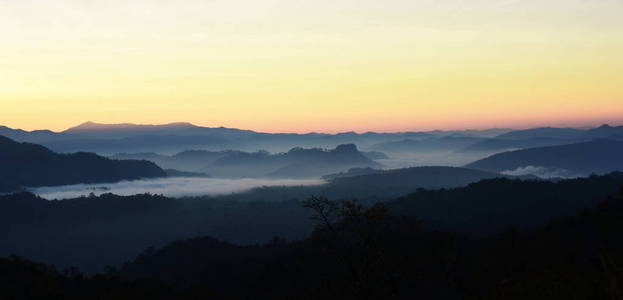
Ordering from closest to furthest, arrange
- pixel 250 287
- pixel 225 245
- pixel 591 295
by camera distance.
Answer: pixel 591 295 → pixel 250 287 → pixel 225 245

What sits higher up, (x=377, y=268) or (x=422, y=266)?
(x=377, y=268)

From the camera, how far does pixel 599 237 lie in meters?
74.5

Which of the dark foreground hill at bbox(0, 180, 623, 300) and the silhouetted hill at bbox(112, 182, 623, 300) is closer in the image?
the silhouetted hill at bbox(112, 182, 623, 300)

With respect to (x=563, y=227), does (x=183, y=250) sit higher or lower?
lower

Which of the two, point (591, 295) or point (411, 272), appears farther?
point (411, 272)

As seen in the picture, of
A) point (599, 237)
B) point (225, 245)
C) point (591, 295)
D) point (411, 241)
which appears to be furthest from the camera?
point (225, 245)

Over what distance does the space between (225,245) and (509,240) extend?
102261 millimetres

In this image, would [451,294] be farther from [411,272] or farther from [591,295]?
[591,295]

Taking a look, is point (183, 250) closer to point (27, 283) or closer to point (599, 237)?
point (27, 283)

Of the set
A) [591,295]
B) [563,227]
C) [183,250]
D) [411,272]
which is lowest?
[183,250]

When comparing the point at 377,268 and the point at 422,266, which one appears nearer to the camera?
the point at 377,268

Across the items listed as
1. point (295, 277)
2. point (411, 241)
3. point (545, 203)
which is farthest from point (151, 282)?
point (545, 203)

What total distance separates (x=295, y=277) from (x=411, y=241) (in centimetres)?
6554

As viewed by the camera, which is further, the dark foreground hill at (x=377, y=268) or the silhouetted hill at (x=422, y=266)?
the dark foreground hill at (x=377, y=268)
